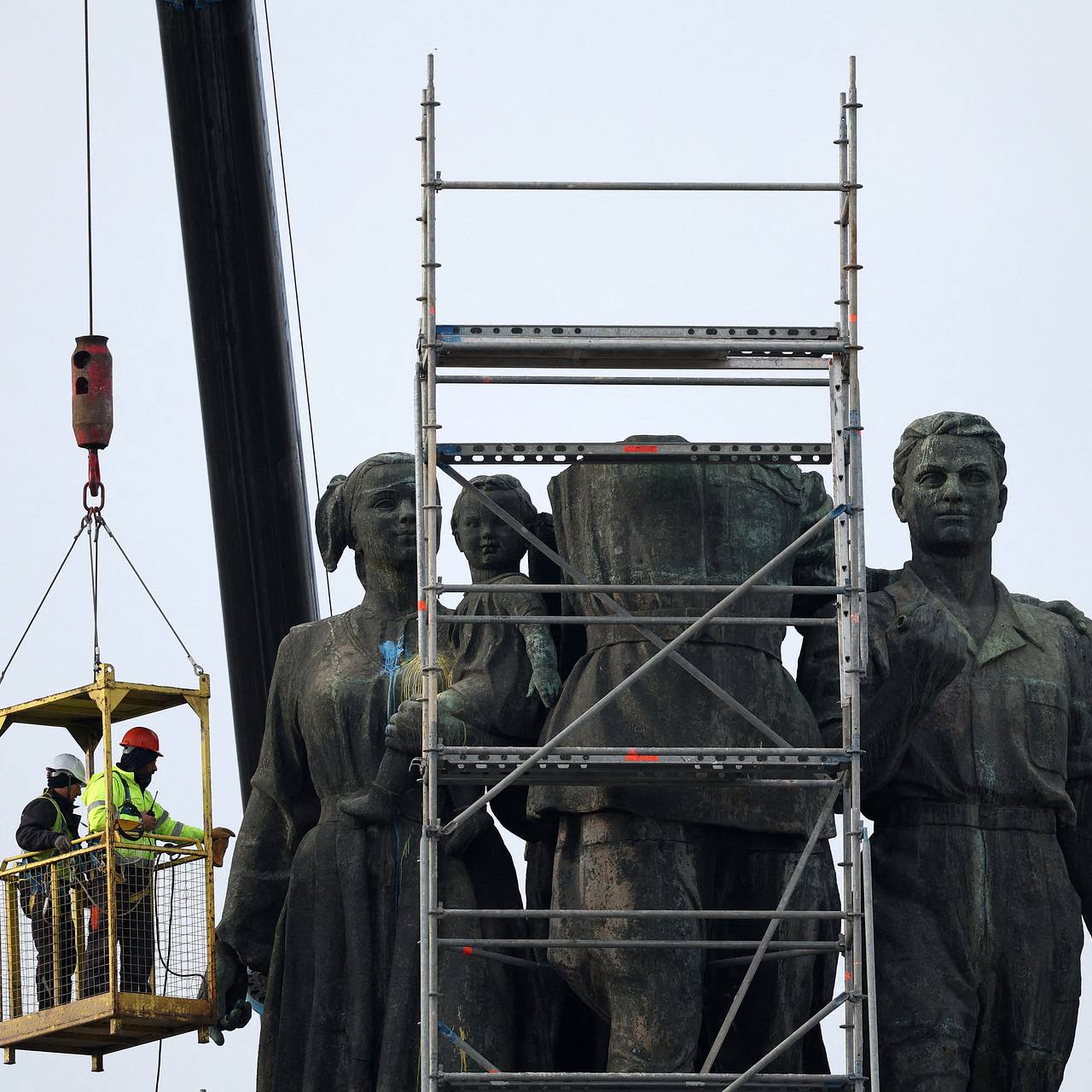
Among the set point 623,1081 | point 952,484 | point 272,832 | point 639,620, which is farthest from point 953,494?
point 272,832

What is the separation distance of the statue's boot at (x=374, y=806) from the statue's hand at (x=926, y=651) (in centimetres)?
280

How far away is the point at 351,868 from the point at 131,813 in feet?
5.75

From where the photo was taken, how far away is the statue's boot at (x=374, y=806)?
23.5 meters

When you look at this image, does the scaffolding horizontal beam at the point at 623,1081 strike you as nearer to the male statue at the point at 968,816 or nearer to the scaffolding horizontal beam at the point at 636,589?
the male statue at the point at 968,816

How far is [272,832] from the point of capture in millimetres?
24297

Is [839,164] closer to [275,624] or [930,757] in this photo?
[930,757]

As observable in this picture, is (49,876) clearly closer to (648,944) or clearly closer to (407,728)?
(407,728)

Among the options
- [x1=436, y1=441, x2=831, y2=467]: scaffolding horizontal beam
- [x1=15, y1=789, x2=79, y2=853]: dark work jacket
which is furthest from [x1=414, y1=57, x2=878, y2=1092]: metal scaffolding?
[x1=15, y1=789, x2=79, y2=853]: dark work jacket

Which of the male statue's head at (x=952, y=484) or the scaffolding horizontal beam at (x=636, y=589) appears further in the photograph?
the male statue's head at (x=952, y=484)

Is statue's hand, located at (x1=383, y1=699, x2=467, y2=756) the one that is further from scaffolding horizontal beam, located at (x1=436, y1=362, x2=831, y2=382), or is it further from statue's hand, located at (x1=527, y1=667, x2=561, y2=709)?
scaffolding horizontal beam, located at (x1=436, y1=362, x2=831, y2=382)

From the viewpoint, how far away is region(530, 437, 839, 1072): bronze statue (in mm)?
22234

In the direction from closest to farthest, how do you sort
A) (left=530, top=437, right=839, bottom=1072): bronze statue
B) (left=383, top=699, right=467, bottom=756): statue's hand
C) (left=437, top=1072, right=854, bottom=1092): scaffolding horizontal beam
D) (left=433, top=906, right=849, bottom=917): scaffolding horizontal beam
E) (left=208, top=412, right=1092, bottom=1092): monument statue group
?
(left=437, top=1072, right=854, bottom=1092): scaffolding horizontal beam
(left=433, top=906, right=849, bottom=917): scaffolding horizontal beam
(left=530, top=437, right=839, bottom=1072): bronze statue
(left=208, top=412, right=1092, bottom=1092): monument statue group
(left=383, top=699, right=467, bottom=756): statue's hand

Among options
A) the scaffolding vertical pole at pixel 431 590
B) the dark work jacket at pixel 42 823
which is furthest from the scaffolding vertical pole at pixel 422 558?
the dark work jacket at pixel 42 823

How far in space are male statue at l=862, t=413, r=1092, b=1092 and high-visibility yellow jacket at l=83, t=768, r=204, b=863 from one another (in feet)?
13.3
